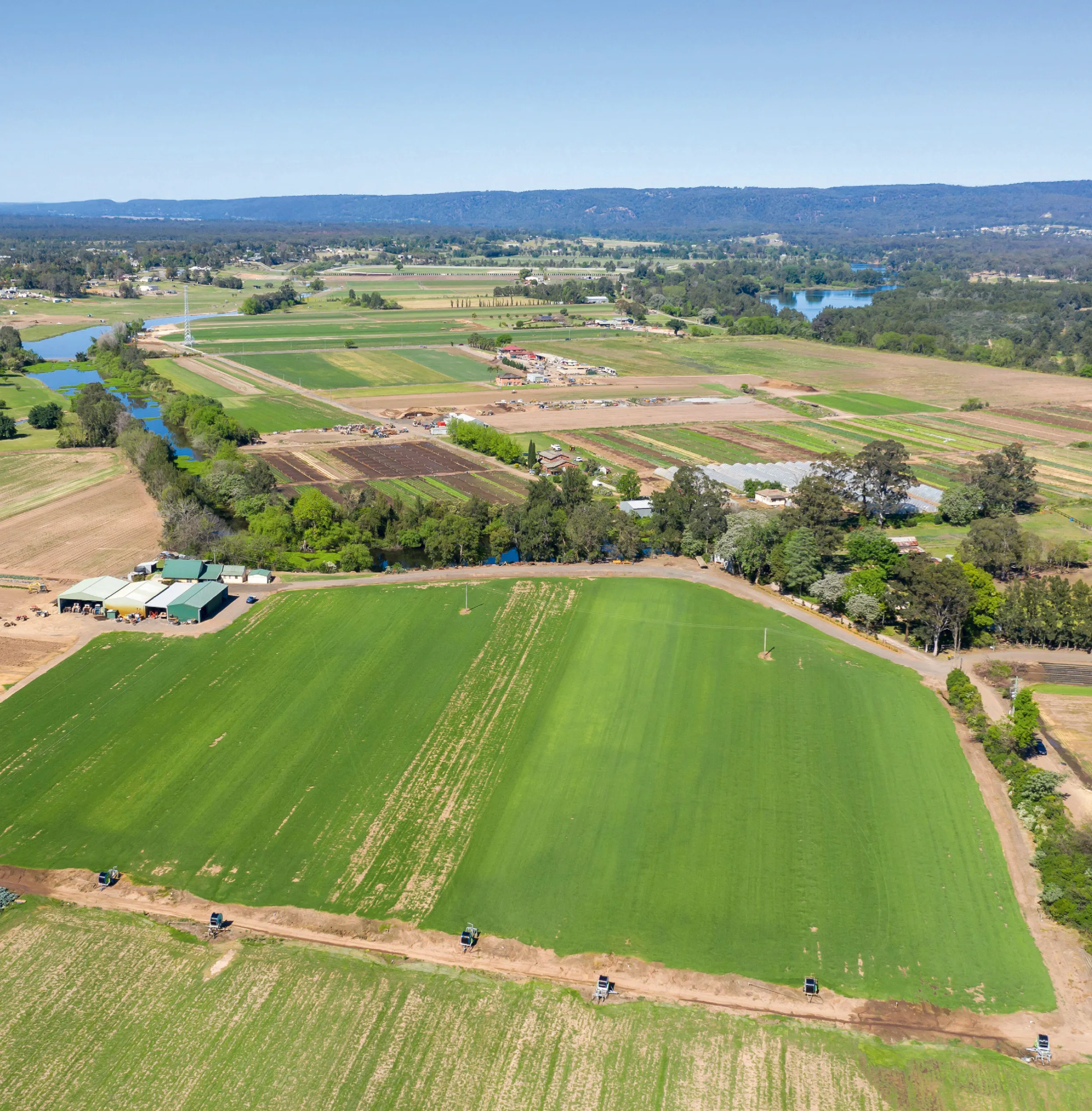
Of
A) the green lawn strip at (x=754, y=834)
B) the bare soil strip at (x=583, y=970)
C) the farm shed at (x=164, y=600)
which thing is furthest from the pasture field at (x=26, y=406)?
the bare soil strip at (x=583, y=970)

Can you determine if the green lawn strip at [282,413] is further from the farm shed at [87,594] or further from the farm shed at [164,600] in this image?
the farm shed at [164,600]

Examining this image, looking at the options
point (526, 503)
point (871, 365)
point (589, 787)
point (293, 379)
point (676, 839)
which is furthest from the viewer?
point (871, 365)

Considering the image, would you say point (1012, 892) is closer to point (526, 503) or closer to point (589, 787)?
point (589, 787)

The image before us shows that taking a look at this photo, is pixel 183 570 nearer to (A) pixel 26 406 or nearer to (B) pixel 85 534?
(B) pixel 85 534

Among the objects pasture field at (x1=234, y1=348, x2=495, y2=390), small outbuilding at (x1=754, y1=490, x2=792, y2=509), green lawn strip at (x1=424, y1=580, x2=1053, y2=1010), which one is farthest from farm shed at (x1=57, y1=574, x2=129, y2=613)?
pasture field at (x1=234, y1=348, x2=495, y2=390)

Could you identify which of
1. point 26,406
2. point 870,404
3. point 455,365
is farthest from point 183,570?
point 870,404

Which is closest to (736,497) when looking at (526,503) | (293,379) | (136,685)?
(526,503)
